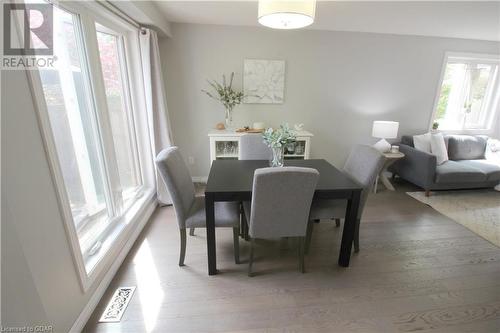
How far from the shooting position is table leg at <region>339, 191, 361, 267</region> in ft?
5.81

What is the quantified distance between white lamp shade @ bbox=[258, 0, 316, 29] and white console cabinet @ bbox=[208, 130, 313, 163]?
5.32 feet

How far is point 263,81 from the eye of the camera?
132 inches

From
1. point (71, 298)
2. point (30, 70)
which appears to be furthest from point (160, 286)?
point (30, 70)

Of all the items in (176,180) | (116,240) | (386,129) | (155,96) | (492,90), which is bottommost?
(116,240)

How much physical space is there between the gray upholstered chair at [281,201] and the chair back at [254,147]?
96cm

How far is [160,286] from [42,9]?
193cm

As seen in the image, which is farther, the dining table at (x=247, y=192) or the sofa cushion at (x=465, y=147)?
the sofa cushion at (x=465, y=147)

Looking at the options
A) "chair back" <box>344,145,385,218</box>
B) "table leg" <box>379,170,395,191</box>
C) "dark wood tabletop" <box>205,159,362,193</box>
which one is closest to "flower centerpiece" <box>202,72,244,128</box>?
"dark wood tabletop" <box>205,159,362,193</box>

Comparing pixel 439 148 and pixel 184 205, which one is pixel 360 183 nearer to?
pixel 184 205

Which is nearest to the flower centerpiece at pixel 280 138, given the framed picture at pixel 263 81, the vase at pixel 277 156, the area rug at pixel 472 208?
the vase at pixel 277 156

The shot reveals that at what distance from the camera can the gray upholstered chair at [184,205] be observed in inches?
66.0

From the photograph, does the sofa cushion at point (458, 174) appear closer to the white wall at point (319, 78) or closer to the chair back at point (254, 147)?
the white wall at point (319, 78)

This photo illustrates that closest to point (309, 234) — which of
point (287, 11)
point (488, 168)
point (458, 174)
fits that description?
point (287, 11)

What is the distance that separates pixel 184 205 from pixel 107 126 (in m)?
1.00
